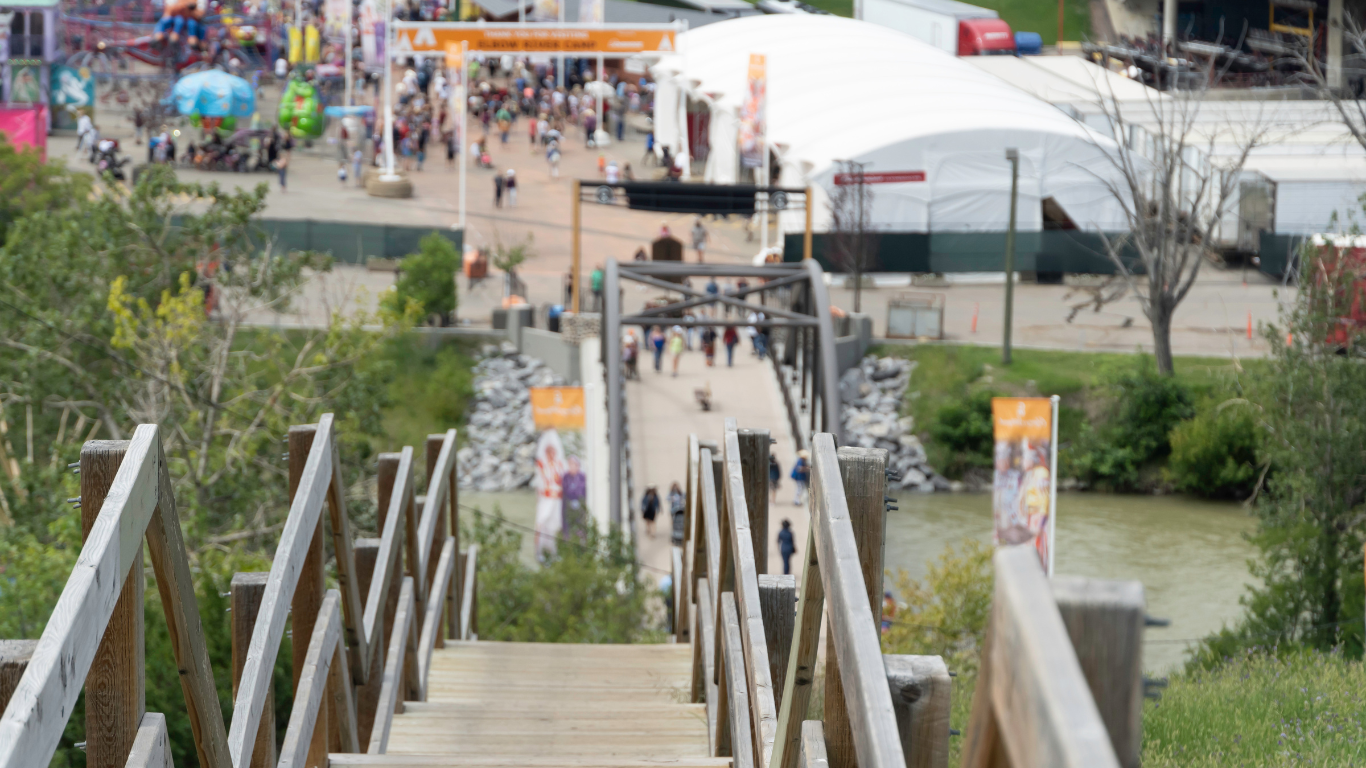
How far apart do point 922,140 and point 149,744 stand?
35.0 meters

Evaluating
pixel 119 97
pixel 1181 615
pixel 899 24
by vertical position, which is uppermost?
pixel 899 24

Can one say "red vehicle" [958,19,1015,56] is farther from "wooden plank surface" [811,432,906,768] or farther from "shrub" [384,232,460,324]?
"wooden plank surface" [811,432,906,768]

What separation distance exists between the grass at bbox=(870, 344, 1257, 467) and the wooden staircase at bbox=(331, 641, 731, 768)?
881 inches

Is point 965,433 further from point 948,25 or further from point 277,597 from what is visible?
point 948,25

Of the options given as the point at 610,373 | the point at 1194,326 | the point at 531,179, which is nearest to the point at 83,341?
the point at 610,373

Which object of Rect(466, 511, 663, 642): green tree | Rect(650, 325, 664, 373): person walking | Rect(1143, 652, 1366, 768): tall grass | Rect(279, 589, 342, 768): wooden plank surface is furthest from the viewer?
Rect(650, 325, 664, 373): person walking

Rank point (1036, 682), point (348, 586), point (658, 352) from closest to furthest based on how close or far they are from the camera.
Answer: point (1036, 682)
point (348, 586)
point (658, 352)

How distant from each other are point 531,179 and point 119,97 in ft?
55.6

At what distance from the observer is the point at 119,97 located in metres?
53.2

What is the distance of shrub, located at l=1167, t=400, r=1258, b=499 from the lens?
89.7 feet

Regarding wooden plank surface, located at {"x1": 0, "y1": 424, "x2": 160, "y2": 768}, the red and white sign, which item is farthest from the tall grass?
the red and white sign

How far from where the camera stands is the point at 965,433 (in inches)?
1140

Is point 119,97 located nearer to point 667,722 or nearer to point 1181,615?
point 1181,615

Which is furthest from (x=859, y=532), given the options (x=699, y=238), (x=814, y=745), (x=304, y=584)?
(x=699, y=238)
